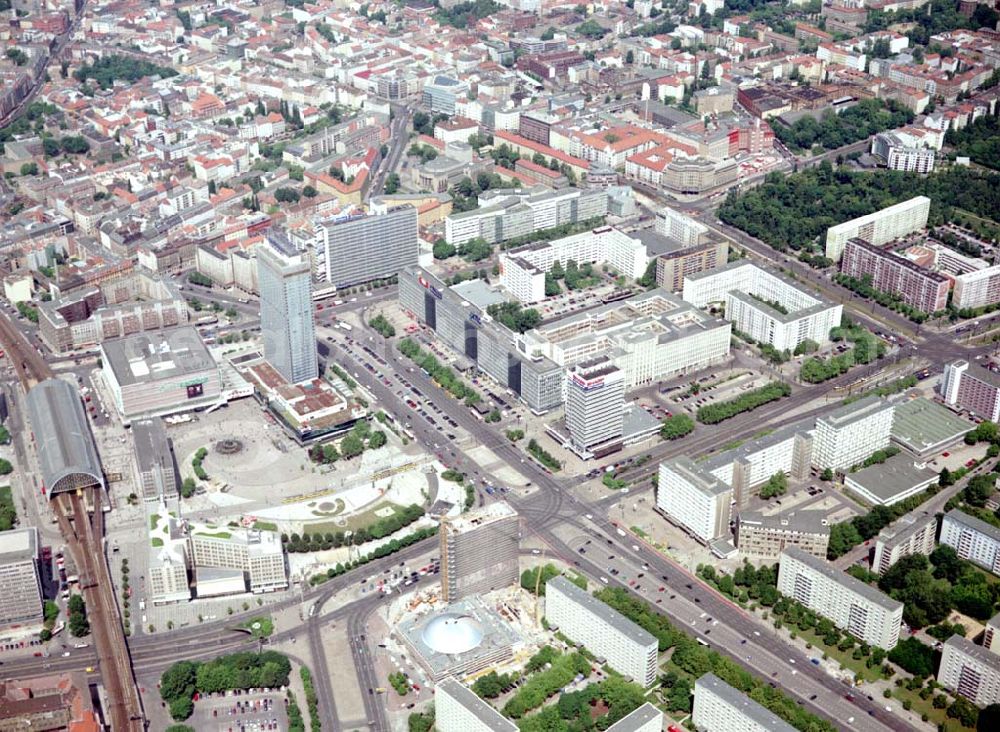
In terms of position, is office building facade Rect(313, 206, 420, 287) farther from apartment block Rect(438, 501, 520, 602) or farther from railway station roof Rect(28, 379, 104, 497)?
apartment block Rect(438, 501, 520, 602)

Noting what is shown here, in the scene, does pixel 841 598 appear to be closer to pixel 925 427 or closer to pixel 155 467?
pixel 925 427

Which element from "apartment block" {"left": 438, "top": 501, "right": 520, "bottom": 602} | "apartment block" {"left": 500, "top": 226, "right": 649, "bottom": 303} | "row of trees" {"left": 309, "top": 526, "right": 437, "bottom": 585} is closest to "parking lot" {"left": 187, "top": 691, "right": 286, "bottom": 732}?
"row of trees" {"left": 309, "top": 526, "right": 437, "bottom": 585}

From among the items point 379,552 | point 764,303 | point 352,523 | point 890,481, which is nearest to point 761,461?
point 890,481

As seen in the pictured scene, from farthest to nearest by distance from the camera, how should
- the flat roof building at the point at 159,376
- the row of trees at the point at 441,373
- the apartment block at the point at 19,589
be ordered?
1. the row of trees at the point at 441,373
2. the flat roof building at the point at 159,376
3. the apartment block at the point at 19,589

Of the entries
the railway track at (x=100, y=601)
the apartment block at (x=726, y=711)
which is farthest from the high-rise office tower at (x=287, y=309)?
the apartment block at (x=726, y=711)

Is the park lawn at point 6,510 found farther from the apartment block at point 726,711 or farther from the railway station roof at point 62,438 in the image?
the apartment block at point 726,711

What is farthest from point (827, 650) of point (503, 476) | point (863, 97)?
point (863, 97)
